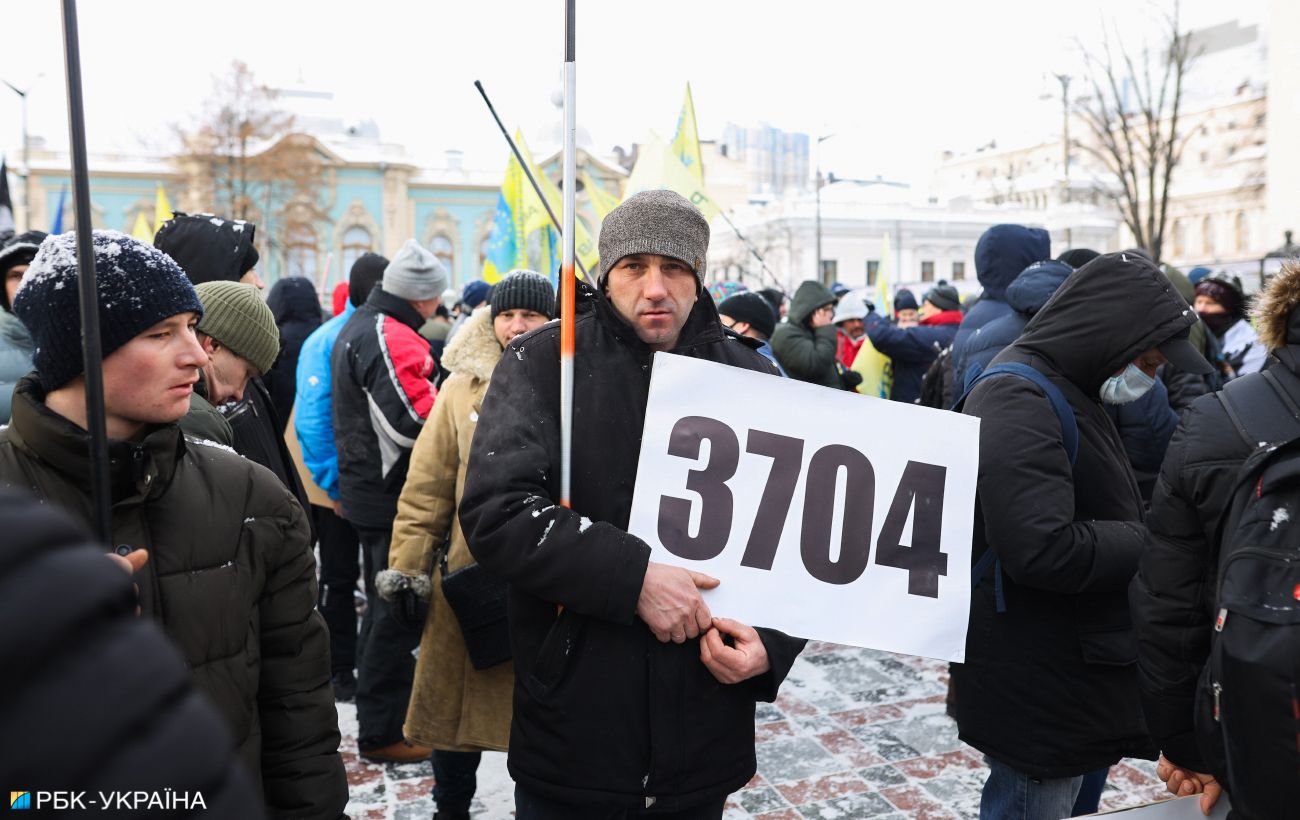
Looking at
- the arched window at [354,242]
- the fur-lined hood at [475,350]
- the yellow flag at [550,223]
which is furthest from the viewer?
the arched window at [354,242]

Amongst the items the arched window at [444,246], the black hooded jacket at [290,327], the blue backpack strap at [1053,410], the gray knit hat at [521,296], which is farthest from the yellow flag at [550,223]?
the arched window at [444,246]

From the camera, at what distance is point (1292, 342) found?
6.97 feet

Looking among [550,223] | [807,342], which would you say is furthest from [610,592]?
[550,223]

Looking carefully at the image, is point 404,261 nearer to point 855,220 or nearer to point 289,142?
point 289,142

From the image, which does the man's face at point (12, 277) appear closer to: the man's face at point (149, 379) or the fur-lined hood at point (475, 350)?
the fur-lined hood at point (475, 350)

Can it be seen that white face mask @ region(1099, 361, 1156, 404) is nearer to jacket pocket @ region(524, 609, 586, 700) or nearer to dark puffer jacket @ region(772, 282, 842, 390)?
jacket pocket @ region(524, 609, 586, 700)

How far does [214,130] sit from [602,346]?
47.8 meters

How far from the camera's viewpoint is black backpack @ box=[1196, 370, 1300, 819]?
1711 millimetres

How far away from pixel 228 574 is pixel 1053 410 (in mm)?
2109

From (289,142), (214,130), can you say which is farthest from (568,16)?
(289,142)

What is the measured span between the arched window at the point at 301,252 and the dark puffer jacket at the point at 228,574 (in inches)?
1939

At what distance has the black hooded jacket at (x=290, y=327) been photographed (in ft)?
20.9

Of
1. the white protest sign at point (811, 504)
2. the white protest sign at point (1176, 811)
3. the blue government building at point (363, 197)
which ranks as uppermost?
the blue government building at point (363, 197)

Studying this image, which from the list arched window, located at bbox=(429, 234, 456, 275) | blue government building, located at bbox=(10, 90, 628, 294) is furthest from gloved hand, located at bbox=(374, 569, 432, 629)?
arched window, located at bbox=(429, 234, 456, 275)
